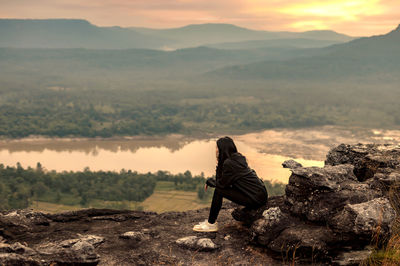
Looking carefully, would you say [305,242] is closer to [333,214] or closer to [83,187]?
[333,214]

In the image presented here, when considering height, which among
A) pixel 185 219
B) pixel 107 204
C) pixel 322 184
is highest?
pixel 322 184

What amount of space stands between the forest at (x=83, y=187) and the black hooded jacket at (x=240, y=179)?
52.1 meters

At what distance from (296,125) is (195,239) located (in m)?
147

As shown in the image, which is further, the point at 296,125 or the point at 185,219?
the point at 296,125

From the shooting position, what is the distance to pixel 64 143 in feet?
397

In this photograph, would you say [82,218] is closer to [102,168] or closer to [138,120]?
[102,168]

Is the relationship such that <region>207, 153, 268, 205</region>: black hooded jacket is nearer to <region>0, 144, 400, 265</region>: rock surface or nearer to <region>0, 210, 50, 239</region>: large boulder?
<region>0, 144, 400, 265</region>: rock surface

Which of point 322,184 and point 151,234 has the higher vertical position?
point 322,184

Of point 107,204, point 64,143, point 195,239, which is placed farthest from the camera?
point 64,143

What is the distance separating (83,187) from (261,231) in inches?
2527

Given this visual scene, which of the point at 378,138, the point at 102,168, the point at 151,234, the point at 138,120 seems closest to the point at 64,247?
the point at 151,234

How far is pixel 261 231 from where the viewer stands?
32.4ft

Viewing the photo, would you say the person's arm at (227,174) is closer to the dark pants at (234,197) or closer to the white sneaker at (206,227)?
the dark pants at (234,197)

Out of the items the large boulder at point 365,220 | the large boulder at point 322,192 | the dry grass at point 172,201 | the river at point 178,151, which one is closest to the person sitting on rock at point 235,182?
the large boulder at point 322,192
